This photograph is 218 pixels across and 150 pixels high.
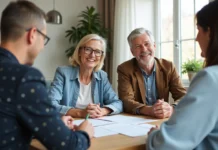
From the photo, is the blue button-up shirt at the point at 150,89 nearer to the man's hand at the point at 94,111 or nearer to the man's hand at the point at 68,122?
the man's hand at the point at 94,111

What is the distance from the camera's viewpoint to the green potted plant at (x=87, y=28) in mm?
4473

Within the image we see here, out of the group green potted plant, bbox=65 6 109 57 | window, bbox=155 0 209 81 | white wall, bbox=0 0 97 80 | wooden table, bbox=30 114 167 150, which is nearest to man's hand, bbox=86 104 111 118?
wooden table, bbox=30 114 167 150

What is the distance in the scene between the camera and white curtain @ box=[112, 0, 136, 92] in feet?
13.6

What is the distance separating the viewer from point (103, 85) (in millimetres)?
2264

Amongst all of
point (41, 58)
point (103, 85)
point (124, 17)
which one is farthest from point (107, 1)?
point (103, 85)

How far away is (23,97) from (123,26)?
3461mm

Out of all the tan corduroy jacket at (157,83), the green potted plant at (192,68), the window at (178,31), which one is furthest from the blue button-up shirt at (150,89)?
the window at (178,31)

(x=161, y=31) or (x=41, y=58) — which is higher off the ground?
(x=161, y=31)

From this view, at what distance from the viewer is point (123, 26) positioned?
13.8 ft

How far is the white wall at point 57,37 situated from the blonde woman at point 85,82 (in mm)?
2416

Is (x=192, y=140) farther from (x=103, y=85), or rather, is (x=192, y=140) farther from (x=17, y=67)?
(x=103, y=85)

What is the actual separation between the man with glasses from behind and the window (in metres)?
2.87

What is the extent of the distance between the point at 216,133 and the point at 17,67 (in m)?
0.66

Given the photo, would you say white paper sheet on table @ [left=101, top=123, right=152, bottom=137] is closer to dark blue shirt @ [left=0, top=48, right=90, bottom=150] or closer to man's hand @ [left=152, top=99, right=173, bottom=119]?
man's hand @ [left=152, top=99, right=173, bottom=119]
